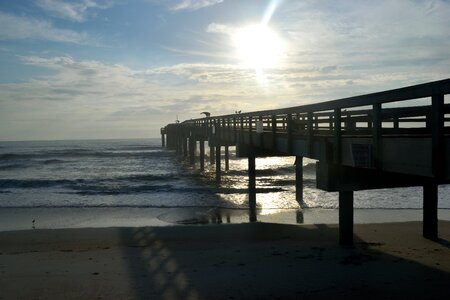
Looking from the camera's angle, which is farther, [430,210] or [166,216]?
[166,216]

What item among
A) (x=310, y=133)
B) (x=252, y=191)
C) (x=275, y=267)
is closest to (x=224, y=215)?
(x=252, y=191)

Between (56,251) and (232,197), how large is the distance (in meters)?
12.0

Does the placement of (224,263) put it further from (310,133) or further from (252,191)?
(252,191)

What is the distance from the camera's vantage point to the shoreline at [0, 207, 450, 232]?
50.5 ft

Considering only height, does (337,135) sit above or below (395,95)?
below

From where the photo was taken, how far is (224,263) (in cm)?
937

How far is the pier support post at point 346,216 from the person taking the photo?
10.3 m

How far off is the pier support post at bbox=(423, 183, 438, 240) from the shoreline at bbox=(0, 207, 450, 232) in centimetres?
345

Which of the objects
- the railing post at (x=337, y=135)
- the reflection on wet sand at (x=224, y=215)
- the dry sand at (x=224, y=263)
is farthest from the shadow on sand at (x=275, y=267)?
the reflection on wet sand at (x=224, y=215)

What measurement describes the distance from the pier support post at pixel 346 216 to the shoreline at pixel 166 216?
4307 mm

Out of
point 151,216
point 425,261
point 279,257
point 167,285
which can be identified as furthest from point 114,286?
point 151,216

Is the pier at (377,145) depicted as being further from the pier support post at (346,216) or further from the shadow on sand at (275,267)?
the shadow on sand at (275,267)

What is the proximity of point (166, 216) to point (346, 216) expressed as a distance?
826 centimetres

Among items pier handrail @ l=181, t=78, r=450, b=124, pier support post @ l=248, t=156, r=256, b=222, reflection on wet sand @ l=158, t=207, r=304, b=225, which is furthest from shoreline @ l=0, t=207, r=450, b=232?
pier handrail @ l=181, t=78, r=450, b=124
